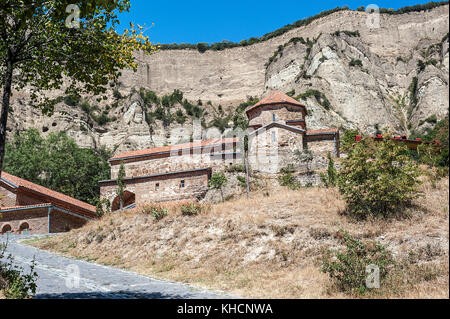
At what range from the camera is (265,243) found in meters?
13.6

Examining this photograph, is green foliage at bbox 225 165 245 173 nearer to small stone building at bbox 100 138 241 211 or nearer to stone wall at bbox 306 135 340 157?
small stone building at bbox 100 138 241 211

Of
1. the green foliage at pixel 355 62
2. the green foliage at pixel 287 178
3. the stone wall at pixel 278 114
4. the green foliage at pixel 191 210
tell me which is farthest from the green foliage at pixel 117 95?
the green foliage at pixel 191 210

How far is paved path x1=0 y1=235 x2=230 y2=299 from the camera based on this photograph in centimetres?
891

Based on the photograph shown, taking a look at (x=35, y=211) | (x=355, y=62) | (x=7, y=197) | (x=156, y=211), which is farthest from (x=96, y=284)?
(x=355, y=62)

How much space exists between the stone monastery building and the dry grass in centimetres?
913

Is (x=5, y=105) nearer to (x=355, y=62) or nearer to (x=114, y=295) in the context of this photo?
(x=114, y=295)

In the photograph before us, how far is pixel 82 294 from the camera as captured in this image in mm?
8828

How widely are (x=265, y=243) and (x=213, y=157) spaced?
61.0 ft

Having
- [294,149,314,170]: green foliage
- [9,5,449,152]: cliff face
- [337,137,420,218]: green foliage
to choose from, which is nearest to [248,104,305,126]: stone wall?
[294,149,314,170]: green foliage

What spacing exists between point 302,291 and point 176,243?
7.06 m

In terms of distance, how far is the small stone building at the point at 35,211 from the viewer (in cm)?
2511

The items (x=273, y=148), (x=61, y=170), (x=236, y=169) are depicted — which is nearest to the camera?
(x=236, y=169)

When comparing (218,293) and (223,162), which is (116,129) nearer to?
(223,162)

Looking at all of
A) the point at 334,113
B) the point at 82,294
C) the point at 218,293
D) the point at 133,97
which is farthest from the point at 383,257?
→ the point at 133,97
